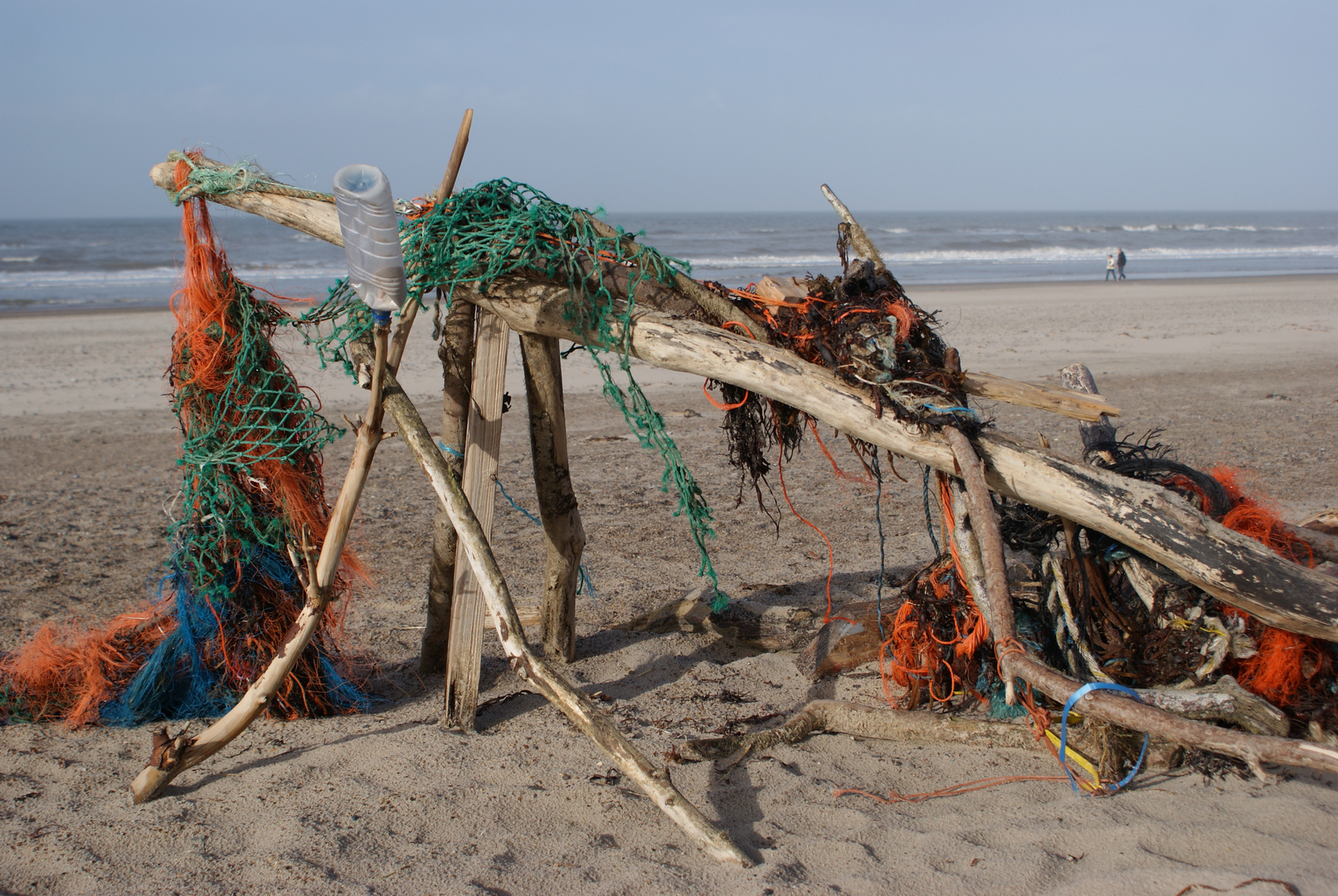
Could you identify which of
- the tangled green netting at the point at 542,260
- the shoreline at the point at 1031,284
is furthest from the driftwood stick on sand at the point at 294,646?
the shoreline at the point at 1031,284

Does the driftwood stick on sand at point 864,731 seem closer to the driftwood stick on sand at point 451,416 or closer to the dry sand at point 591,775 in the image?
the dry sand at point 591,775

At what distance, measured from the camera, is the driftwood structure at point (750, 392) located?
270cm

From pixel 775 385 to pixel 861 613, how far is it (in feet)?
5.97

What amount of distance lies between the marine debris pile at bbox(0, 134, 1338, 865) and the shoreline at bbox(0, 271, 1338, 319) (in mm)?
18116

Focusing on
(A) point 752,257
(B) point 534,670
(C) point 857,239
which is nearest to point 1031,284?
(A) point 752,257

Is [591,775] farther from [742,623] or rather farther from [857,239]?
[857,239]

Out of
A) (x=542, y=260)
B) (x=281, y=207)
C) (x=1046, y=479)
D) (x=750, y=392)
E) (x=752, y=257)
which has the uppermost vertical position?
(x=752, y=257)

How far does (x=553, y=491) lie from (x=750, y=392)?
1082 millimetres

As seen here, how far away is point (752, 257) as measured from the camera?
37.4 m

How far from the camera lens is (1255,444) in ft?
26.0

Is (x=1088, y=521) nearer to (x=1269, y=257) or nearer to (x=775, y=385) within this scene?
(x=775, y=385)

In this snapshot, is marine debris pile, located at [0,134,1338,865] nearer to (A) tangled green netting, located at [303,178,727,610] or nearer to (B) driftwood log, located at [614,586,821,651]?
(A) tangled green netting, located at [303,178,727,610]

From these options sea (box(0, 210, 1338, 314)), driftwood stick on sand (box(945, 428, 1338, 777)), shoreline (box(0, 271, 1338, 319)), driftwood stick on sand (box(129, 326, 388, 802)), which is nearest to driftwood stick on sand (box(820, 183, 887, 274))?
driftwood stick on sand (box(945, 428, 1338, 777))

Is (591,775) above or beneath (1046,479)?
beneath
